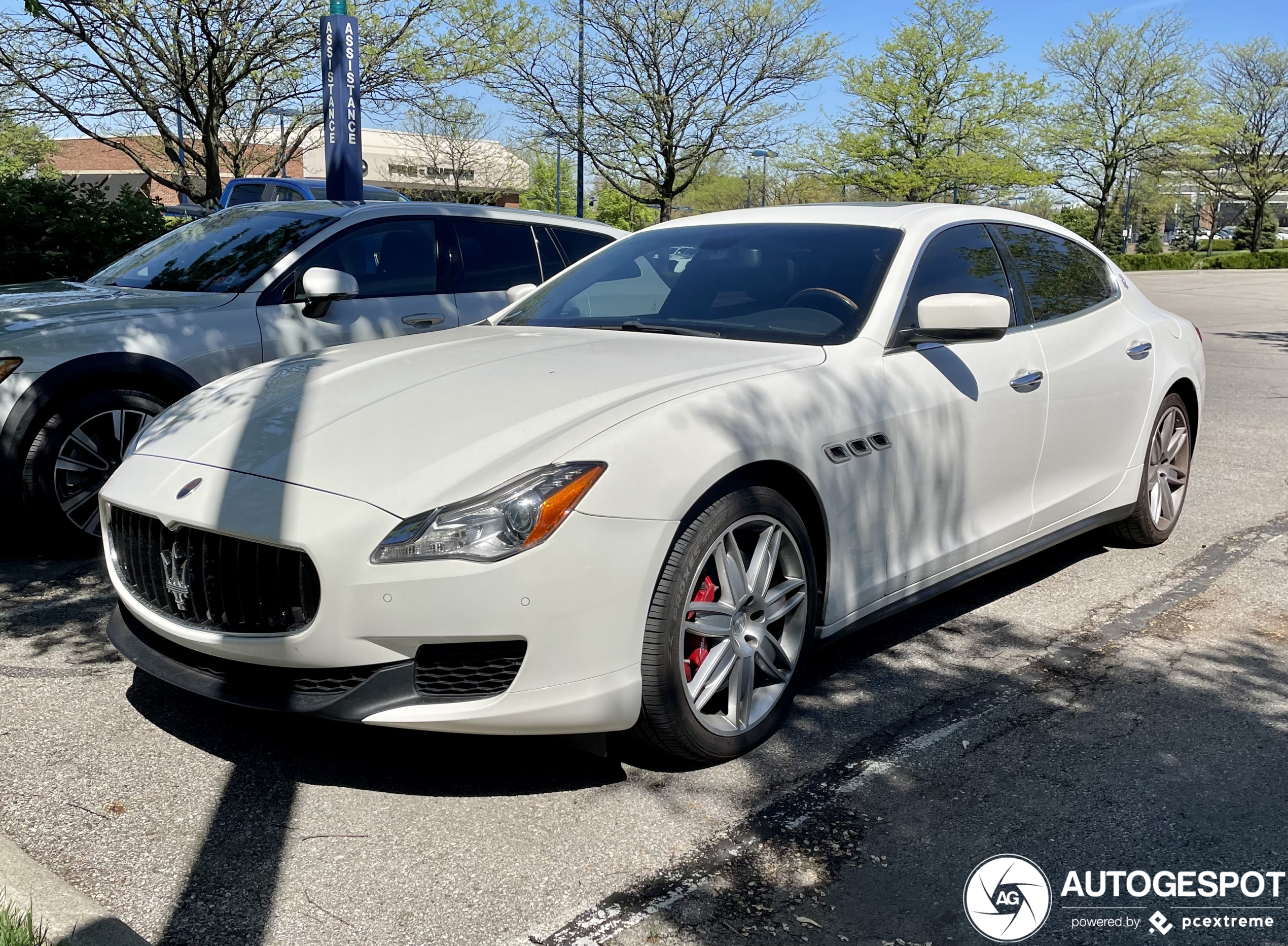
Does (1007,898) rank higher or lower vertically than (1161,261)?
lower

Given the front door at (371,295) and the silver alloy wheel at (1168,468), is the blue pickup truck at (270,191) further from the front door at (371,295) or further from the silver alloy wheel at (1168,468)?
the silver alloy wheel at (1168,468)

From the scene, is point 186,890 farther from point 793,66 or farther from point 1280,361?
point 793,66

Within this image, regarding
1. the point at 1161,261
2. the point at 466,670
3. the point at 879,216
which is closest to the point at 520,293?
the point at 879,216

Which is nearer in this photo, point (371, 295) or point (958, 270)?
point (958, 270)

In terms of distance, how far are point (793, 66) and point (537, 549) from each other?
84.5ft

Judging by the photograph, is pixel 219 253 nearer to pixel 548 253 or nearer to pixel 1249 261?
pixel 548 253

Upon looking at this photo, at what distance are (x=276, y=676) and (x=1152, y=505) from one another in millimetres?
4245

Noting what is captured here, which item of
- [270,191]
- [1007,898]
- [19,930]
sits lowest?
[1007,898]

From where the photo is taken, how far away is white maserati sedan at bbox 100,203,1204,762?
113 inches

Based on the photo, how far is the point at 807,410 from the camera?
3.52m

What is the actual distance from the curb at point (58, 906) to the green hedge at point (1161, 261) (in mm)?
55595

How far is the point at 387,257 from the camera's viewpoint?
21.2ft

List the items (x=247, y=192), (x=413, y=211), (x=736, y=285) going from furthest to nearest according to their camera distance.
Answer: (x=247, y=192) → (x=413, y=211) → (x=736, y=285)

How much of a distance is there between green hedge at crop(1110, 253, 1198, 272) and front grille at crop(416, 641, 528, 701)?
180 ft
